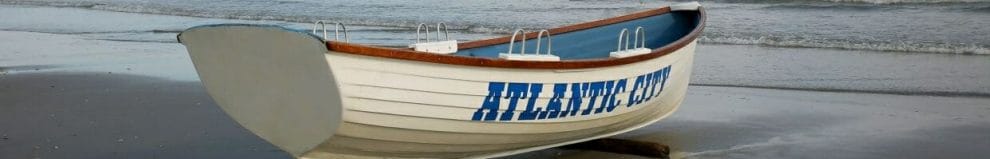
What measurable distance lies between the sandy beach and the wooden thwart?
94mm

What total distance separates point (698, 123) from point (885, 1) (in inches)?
562

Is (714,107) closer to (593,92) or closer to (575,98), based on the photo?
(593,92)

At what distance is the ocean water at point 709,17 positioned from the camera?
53.9ft

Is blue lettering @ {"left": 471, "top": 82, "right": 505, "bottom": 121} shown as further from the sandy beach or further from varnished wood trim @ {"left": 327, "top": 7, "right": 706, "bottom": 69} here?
A: the sandy beach

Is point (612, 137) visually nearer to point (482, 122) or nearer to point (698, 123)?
point (698, 123)

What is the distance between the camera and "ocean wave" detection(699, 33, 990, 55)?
14.9m

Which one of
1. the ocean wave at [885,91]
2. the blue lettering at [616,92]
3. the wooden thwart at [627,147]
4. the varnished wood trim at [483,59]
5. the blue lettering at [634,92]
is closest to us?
the varnished wood trim at [483,59]

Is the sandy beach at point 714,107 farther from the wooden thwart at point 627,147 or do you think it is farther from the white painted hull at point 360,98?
the white painted hull at point 360,98

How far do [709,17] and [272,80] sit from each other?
15.8 meters

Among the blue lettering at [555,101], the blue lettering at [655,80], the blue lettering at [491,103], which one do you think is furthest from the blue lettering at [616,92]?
the blue lettering at [491,103]

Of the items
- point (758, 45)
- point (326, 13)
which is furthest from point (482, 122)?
point (326, 13)

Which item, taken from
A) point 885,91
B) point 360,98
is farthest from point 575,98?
point 885,91

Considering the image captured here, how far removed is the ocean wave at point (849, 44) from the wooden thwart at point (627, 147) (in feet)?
26.6

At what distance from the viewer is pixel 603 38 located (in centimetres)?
871
